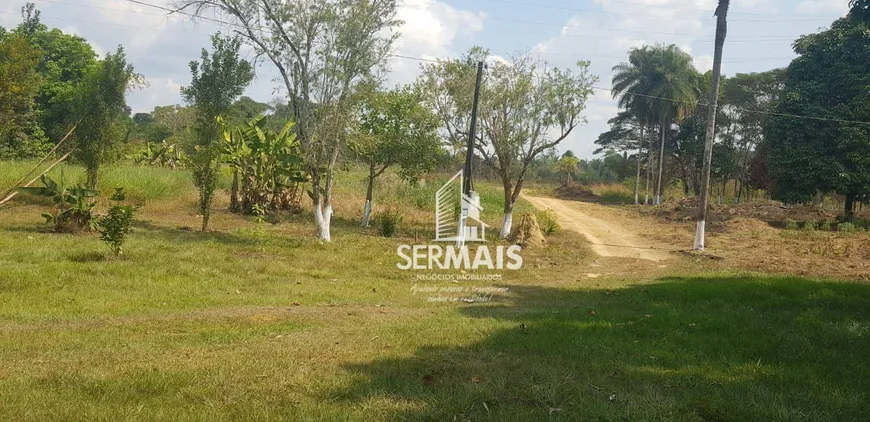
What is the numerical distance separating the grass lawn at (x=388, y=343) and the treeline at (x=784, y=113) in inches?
318

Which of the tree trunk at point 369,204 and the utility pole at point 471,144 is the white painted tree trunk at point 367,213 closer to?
the tree trunk at point 369,204

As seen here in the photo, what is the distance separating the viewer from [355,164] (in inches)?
858

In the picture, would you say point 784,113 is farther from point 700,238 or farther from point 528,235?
point 528,235

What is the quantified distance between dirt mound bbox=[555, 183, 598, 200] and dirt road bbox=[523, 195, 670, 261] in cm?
1863

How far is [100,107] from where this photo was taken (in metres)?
19.0

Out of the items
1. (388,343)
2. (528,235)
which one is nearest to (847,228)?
(528,235)

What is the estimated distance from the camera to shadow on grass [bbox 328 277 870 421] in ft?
14.0

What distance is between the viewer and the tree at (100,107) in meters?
19.0

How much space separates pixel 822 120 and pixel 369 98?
23.5 meters

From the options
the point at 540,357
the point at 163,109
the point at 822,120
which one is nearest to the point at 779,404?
the point at 540,357

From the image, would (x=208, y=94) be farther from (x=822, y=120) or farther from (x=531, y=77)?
(x=822, y=120)

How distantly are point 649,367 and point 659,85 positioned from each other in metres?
40.1
